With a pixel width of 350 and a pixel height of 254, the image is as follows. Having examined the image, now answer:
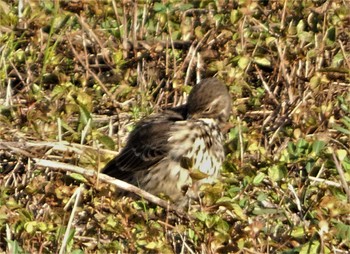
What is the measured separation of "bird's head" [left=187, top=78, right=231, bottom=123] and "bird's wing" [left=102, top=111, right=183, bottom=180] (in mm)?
176

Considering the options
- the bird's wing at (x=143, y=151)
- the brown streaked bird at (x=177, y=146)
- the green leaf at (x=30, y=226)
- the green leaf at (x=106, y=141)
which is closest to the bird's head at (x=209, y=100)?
the brown streaked bird at (x=177, y=146)

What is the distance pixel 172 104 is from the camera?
9.43 metres

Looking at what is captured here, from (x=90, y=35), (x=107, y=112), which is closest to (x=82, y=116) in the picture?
(x=107, y=112)

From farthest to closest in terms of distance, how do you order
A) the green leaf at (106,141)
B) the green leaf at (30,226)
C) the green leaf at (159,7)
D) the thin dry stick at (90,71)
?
1. the green leaf at (159,7)
2. the thin dry stick at (90,71)
3. the green leaf at (106,141)
4. the green leaf at (30,226)

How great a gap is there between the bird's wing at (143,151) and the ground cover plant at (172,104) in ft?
0.49

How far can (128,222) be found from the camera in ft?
25.0

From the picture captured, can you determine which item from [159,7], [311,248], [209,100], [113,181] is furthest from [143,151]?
[159,7]

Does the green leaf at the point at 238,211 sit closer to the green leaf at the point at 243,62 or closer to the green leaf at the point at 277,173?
the green leaf at the point at 277,173

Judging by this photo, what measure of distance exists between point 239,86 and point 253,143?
0.82 m

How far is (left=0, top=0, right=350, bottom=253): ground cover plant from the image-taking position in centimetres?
751

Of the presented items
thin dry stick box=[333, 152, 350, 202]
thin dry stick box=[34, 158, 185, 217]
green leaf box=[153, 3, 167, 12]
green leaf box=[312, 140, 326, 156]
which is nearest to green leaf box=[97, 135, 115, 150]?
thin dry stick box=[34, 158, 185, 217]

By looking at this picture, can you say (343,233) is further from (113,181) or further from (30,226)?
(30,226)

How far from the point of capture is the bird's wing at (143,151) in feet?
27.5

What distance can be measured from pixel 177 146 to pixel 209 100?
1.71 feet
